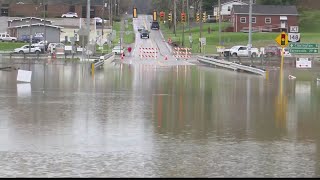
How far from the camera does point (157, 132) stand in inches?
711

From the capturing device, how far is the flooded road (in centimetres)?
1293

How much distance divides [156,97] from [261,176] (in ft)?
54.4

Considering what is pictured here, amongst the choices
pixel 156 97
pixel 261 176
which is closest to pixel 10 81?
pixel 156 97

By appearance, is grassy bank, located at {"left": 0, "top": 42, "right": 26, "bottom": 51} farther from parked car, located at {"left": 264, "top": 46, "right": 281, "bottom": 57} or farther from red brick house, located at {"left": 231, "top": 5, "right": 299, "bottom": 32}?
red brick house, located at {"left": 231, "top": 5, "right": 299, "bottom": 32}

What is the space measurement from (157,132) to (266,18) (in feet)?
315

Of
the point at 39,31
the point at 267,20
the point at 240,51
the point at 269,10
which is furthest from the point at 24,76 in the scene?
the point at 269,10

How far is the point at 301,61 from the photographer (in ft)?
193

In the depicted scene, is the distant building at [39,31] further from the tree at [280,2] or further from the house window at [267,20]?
the tree at [280,2]

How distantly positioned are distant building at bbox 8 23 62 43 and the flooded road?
77.9 metres

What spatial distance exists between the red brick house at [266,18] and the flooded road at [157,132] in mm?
78311

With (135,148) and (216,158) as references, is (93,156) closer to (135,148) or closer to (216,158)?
(135,148)

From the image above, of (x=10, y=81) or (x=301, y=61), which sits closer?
(x=10, y=81)

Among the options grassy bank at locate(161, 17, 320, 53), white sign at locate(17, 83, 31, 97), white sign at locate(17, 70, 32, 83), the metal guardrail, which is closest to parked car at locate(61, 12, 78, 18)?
grassy bank at locate(161, 17, 320, 53)

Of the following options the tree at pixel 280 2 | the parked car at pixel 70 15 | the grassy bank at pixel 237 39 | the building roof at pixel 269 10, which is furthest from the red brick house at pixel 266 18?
the parked car at pixel 70 15
